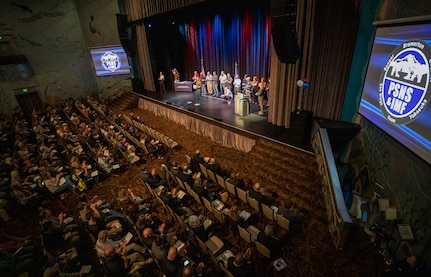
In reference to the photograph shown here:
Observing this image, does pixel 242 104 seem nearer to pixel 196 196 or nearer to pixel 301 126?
pixel 301 126

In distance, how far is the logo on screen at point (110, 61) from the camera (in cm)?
1759

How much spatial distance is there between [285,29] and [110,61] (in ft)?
50.3

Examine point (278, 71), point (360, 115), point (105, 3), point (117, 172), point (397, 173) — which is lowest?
point (117, 172)

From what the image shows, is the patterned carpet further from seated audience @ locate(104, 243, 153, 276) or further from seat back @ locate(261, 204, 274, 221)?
seated audience @ locate(104, 243, 153, 276)

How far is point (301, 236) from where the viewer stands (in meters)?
5.30

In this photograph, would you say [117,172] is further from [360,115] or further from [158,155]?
[360,115]

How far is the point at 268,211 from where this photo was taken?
559 centimetres

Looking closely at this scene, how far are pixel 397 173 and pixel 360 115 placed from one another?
2171 mm

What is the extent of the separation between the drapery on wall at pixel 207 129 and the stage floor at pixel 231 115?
0.37 m

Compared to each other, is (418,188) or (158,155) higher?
(418,188)

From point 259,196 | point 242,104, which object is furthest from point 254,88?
point 259,196

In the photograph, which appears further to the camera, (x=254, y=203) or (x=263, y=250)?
(x=254, y=203)

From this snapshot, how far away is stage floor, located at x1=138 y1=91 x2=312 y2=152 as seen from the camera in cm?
797

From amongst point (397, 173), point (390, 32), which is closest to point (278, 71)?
point (390, 32)
